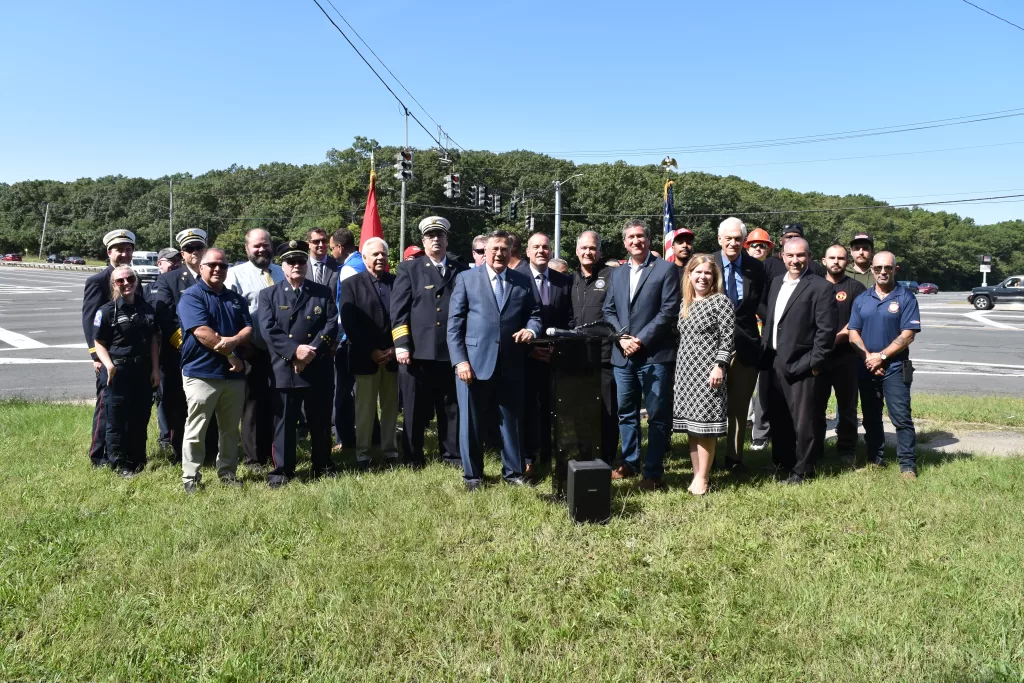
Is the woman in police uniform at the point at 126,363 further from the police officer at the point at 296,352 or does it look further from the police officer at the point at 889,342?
the police officer at the point at 889,342

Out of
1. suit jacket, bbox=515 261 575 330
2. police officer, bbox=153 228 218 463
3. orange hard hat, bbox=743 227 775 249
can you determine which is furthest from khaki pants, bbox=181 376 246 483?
orange hard hat, bbox=743 227 775 249

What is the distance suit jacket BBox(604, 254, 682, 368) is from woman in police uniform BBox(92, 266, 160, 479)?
418cm

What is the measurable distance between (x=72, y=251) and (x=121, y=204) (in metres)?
12.7

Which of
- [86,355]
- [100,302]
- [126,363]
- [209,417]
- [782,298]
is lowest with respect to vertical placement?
[86,355]

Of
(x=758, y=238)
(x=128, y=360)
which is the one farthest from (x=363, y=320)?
(x=758, y=238)

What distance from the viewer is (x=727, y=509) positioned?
5.46m

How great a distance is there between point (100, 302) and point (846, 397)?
282 inches

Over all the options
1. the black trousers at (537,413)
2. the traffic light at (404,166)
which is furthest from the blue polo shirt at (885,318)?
the traffic light at (404,166)

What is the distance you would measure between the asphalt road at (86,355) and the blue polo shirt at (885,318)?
763cm

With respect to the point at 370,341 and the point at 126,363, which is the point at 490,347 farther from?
the point at 126,363

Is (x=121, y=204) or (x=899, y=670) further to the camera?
(x=121, y=204)

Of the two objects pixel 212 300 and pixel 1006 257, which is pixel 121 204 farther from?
pixel 1006 257

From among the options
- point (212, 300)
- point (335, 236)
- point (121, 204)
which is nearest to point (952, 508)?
point (212, 300)

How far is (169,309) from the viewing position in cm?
689
